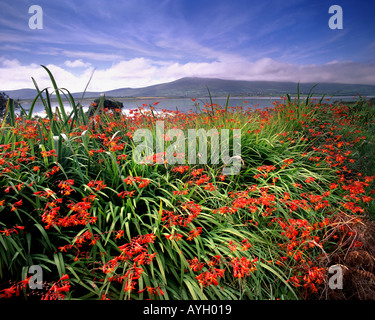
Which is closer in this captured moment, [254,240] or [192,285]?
[192,285]

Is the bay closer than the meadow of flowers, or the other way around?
the meadow of flowers

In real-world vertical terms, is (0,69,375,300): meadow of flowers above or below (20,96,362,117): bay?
below

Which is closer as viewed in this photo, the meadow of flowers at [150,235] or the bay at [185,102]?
the meadow of flowers at [150,235]

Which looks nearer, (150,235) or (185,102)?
(150,235)

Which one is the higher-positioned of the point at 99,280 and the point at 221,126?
the point at 221,126

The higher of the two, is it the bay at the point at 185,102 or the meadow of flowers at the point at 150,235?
the bay at the point at 185,102

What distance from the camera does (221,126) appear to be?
3.55m
